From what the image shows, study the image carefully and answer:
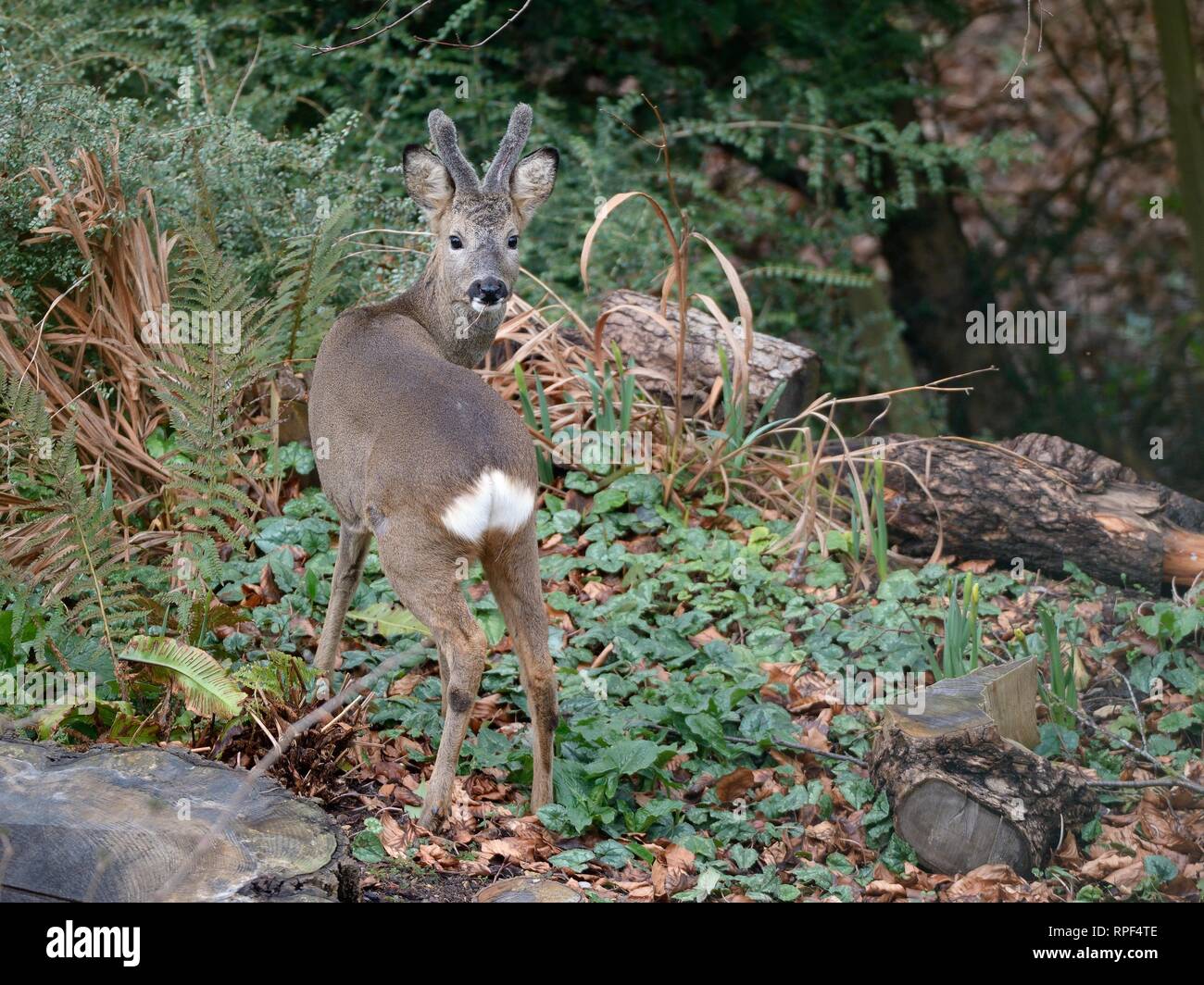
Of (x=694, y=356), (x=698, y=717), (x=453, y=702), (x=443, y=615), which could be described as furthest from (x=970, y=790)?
(x=694, y=356)

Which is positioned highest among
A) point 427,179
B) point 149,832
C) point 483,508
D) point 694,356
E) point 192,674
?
point 427,179

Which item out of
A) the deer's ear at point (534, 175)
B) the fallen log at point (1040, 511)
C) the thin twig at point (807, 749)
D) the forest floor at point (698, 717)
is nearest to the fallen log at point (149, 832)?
the forest floor at point (698, 717)

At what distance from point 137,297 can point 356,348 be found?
205 cm

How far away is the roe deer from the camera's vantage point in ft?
14.8

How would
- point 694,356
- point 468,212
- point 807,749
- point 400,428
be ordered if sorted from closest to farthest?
point 400,428, point 807,749, point 468,212, point 694,356

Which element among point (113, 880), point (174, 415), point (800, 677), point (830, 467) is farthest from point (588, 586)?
point (113, 880)

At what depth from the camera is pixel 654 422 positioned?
7.43 meters

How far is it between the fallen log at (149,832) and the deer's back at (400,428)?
1.13 meters

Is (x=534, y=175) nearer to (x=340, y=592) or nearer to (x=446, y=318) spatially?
(x=446, y=318)

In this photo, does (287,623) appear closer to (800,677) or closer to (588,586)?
(588,586)

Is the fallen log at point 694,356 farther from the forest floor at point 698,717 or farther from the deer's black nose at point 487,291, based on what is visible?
the deer's black nose at point 487,291

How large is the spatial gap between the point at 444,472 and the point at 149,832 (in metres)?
1.51

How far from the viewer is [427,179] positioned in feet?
18.3

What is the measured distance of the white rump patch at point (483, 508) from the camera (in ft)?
14.7
